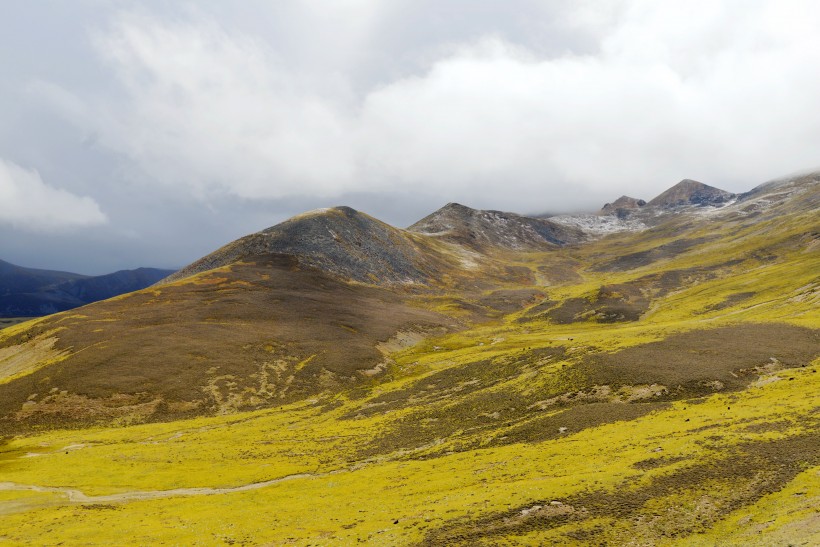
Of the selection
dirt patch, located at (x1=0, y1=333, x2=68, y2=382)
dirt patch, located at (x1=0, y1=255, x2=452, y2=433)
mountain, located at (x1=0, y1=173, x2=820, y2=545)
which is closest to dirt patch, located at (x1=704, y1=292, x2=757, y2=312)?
mountain, located at (x1=0, y1=173, x2=820, y2=545)

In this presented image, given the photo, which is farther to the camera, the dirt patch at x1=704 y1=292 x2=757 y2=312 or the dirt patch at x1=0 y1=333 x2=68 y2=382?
the dirt patch at x1=704 y1=292 x2=757 y2=312

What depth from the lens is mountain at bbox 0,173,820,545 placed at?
128 ft

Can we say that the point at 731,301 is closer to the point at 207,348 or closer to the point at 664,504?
the point at 664,504

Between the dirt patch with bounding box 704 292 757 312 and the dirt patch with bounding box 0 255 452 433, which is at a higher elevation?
the dirt patch with bounding box 0 255 452 433

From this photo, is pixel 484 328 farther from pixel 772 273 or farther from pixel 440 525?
pixel 440 525

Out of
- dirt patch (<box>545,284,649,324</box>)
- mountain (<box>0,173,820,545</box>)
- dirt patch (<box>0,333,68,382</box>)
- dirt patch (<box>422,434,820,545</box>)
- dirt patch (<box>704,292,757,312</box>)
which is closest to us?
dirt patch (<box>422,434,820,545</box>)

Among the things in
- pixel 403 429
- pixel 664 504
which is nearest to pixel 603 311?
pixel 403 429

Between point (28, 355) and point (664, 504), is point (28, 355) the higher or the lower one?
the higher one

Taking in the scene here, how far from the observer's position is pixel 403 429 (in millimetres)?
81000

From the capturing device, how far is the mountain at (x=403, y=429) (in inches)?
1539

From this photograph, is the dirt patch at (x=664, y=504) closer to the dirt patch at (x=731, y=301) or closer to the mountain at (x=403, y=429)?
the mountain at (x=403, y=429)

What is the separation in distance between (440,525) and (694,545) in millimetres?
18631

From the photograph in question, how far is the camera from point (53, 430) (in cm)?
9494

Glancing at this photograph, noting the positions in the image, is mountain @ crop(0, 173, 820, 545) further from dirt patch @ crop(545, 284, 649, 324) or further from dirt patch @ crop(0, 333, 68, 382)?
dirt patch @ crop(545, 284, 649, 324)
